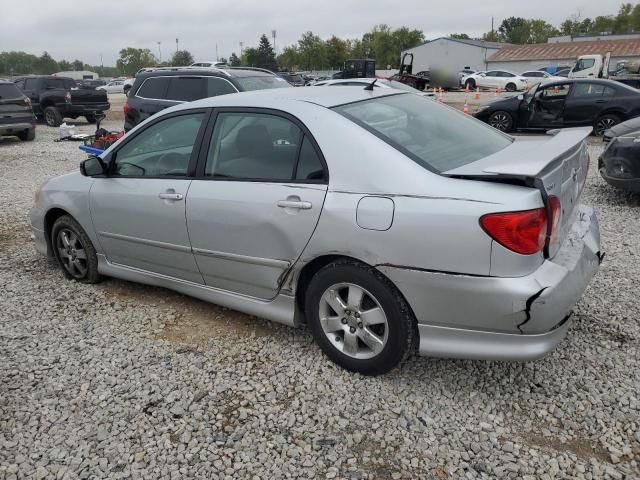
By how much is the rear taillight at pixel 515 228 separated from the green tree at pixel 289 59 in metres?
84.1

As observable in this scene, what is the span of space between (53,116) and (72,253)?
51.0 feet

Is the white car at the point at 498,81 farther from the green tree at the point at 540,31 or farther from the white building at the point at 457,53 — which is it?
the green tree at the point at 540,31

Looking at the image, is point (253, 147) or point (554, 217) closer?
point (554, 217)

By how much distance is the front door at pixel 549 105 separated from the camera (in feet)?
41.8

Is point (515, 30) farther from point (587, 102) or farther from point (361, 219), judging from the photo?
point (361, 219)

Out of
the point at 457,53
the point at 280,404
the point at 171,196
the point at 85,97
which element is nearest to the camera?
the point at 280,404

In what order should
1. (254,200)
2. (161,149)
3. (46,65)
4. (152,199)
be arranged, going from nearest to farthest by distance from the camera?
(254,200), (152,199), (161,149), (46,65)

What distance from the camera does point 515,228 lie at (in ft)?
7.92

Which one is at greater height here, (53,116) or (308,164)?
(308,164)

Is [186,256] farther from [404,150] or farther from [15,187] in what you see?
[15,187]

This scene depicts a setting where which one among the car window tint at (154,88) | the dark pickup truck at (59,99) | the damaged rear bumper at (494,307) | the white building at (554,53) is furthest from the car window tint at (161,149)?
the white building at (554,53)

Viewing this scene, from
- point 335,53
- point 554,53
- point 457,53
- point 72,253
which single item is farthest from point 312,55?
point 72,253

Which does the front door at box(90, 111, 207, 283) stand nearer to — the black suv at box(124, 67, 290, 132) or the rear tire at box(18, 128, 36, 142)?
the black suv at box(124, 67, 290, 132)

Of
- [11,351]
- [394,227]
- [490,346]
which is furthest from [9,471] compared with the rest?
[490,346]
